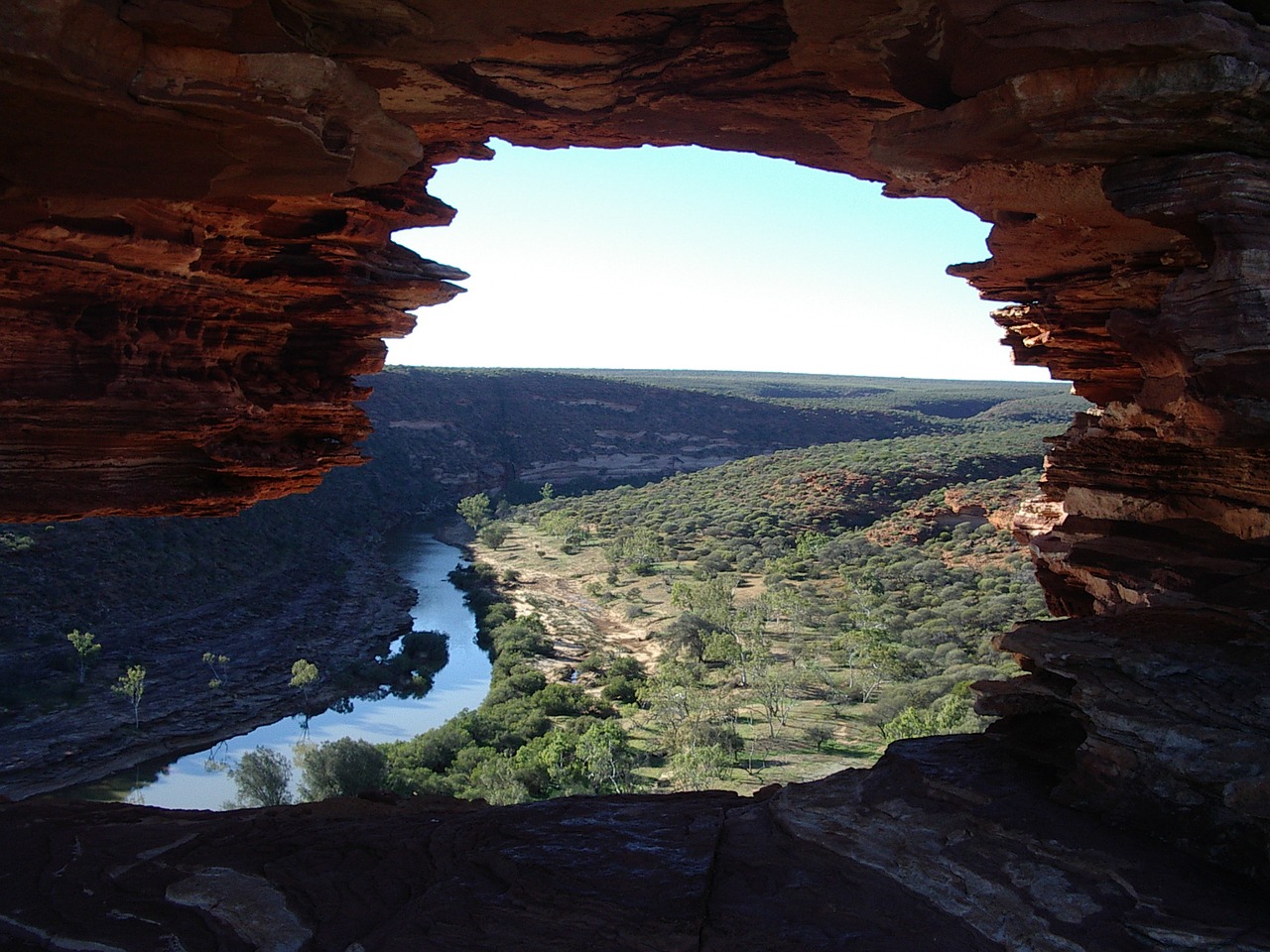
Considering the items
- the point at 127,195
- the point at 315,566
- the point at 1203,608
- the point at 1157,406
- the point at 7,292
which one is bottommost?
the point at 315,566

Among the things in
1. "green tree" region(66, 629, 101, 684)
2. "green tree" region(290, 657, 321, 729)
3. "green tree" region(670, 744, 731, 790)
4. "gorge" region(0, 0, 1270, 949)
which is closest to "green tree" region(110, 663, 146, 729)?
"green tree" region(66, 629, 101, 684)

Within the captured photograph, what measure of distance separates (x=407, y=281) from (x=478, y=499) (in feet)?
169

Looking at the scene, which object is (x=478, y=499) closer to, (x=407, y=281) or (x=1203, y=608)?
(x=407, y=281)

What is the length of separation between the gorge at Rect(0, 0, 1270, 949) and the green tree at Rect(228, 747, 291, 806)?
14.6 m

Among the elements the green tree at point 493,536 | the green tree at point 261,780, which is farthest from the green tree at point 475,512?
the green tree at point 261,780

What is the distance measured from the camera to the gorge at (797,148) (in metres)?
5.14

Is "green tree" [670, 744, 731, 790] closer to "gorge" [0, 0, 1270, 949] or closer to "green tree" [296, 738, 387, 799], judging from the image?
→ "green tree" [296, 738, 387, 799]

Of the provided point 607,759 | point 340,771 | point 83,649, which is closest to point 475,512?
point 83,649

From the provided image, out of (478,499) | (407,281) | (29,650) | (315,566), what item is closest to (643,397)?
(478,499)

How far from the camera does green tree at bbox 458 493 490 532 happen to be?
5931 centimetres

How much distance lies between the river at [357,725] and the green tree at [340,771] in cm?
189

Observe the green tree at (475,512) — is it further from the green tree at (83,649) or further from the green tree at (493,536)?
the green tree at (83,649)

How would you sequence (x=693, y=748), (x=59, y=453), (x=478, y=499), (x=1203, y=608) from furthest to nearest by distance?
(x=478, y=499) < (x=693, y=748) < (x=59, y=453) < (x=1203, y=608)

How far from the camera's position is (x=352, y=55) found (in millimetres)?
6941
